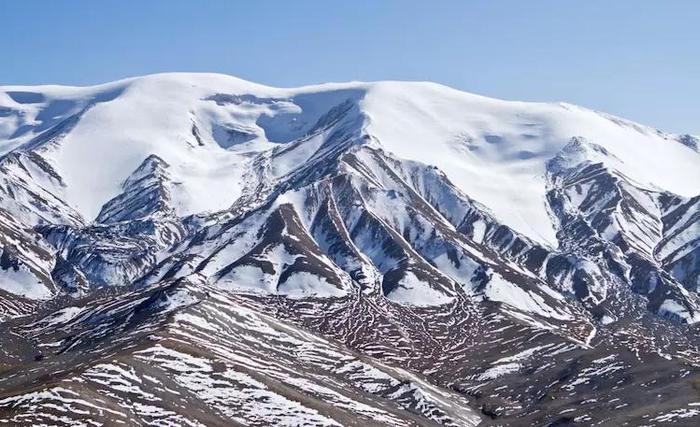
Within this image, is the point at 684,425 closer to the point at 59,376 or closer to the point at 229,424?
the point at 229,424

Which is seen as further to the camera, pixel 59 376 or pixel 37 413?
pixel 59 376

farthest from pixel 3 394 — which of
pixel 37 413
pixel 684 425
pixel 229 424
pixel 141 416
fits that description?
pixel 684 425

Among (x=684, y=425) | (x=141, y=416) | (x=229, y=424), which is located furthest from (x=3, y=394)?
(x=684, y=425)

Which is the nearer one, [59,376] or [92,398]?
[92,398]

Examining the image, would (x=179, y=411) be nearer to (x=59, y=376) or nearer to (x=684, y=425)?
(x=59, y=376)

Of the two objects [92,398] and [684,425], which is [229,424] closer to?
[92,398]

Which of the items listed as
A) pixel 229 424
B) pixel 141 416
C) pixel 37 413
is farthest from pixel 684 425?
pixel 37 413

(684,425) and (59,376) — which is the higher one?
(59,376)

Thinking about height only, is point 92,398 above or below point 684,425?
above

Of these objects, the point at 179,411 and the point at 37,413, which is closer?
the point at 37,413
